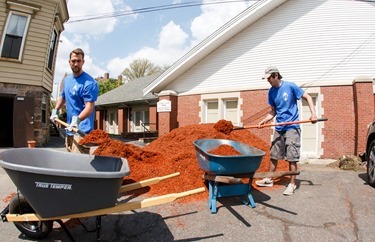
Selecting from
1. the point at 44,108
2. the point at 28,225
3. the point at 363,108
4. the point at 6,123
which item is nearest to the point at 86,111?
the point at 28,225

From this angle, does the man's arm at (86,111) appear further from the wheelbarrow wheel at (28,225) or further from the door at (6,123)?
the door at (6,123)

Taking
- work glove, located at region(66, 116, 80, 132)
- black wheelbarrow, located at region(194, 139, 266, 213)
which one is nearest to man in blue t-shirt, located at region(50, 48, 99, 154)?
work glove, located at region(66, 116, 80, 132)

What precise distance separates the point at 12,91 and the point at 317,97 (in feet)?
40.3

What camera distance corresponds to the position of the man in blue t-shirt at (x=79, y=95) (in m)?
3.99

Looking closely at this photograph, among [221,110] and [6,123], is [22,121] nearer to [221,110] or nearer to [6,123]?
[6,123]

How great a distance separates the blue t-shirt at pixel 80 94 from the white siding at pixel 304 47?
799 centimetres

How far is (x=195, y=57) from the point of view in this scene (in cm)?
1190

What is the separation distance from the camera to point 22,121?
A: 11.3m

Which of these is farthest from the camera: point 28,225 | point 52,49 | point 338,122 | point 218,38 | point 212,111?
point 52,49

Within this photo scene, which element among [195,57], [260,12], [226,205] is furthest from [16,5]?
[226,205]

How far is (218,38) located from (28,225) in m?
9.71

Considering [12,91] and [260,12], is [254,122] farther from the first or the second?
[12,91]

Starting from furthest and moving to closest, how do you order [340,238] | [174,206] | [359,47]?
[359,47] < [174,206] < [340,238]

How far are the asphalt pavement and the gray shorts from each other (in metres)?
0.73
